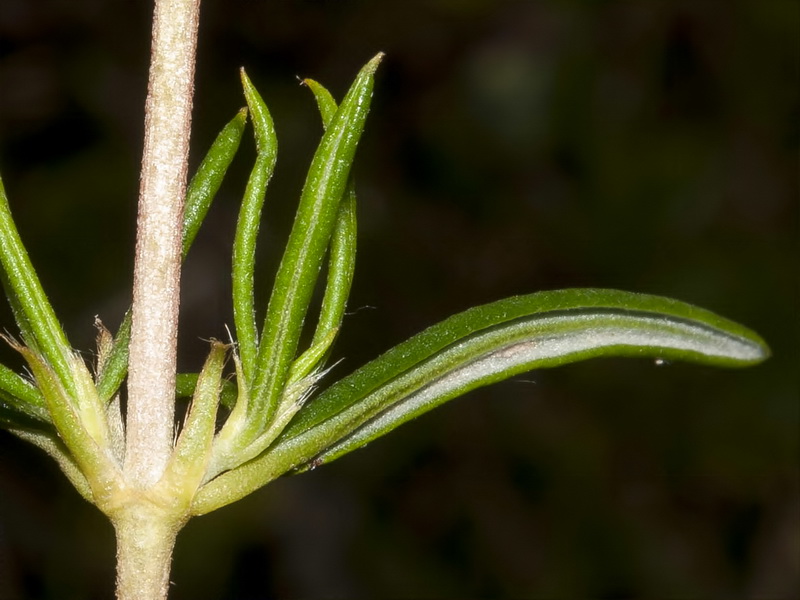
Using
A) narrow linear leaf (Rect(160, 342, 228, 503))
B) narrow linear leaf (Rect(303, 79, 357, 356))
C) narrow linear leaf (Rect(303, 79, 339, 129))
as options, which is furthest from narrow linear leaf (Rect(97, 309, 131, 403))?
narrow linear leaf (Rect(303, 79, 339, 129))

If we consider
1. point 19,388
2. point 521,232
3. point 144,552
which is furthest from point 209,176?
point 521,232

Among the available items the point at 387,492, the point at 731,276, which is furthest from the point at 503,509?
the point at 731,276

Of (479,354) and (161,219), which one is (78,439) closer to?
(161,219)

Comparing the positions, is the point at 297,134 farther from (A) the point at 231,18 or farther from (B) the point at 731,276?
(B) the point at 731,276

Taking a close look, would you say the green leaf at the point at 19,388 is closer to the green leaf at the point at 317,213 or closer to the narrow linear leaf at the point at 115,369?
the narrow linear leaf at the point at 115,369

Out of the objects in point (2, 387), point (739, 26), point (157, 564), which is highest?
point (739, 26)
